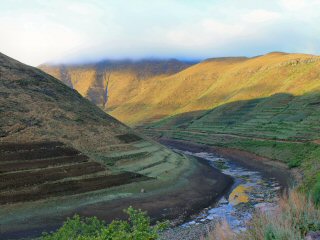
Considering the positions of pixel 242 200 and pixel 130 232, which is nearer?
pixel 130 232

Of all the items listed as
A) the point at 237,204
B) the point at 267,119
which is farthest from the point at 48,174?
the point at 267,119

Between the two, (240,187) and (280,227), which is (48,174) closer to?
(240,187)

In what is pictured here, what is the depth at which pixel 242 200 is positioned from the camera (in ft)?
164

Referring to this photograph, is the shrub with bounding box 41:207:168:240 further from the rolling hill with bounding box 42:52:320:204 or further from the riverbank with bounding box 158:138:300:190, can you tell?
the riverbank with bounding box 158:138:300:190

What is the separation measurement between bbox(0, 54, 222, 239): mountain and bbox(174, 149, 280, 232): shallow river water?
2791 mm

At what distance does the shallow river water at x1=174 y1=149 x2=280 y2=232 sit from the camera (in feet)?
132

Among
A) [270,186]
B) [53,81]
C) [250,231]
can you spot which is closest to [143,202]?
[270,186]

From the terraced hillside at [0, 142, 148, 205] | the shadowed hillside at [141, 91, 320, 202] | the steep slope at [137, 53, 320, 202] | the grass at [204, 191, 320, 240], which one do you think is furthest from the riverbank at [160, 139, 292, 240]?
the terraced hillside at [0, 142, 148, 205]

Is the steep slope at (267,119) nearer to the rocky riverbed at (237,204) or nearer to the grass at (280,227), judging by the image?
the rocky riverbed at (237,204)

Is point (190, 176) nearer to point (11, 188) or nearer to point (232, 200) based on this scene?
point (232, 200)

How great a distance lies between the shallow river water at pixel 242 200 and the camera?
40.2 m

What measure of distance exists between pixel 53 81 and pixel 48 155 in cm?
3858

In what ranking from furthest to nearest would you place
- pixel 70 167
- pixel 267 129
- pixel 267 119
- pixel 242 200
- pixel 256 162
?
1. pixel 267 119
2. pixel 267 129
3. pixel 256 162
4. pixel 70 167
5. pixel 242 200

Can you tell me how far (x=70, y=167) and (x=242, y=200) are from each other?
2534cm
